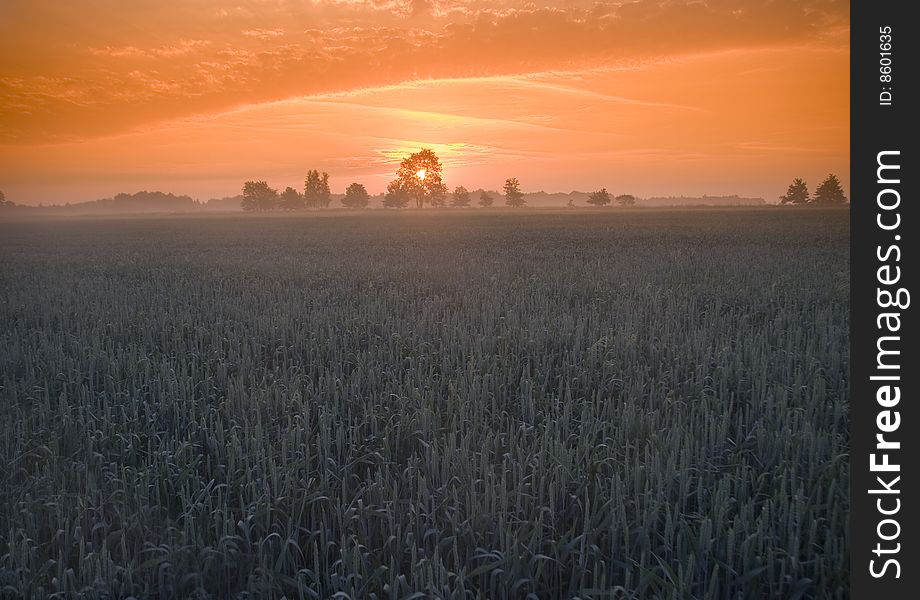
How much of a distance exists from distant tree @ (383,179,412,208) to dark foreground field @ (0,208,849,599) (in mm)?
147964

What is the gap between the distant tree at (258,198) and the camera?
190 metres

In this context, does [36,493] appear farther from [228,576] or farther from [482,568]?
[482,568]

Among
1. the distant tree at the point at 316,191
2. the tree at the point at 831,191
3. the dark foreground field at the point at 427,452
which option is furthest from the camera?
the distant tree at the point at 316,191

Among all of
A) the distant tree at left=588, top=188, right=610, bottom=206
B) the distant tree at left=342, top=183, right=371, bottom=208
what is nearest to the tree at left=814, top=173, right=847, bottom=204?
the distant tree at left=588, top=188, right=610, bottom=206

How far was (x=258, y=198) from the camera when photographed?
191250 mm

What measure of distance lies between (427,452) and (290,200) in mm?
200595

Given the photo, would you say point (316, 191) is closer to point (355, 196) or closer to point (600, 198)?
point (355, 196)

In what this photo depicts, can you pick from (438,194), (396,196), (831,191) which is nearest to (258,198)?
(396,196)

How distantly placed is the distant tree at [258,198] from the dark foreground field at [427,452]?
621 ft

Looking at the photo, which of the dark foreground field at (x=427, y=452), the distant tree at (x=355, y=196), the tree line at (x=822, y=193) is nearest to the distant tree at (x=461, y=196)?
the distant tree at (x=355, y=196)

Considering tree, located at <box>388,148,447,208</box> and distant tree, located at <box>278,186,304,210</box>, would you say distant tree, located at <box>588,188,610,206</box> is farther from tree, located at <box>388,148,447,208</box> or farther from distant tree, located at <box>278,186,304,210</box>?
distant tree, located at <box>278,186,304,210</box>

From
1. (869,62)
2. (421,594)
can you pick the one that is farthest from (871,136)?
(421,594)

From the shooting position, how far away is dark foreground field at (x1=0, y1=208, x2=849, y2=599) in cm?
372

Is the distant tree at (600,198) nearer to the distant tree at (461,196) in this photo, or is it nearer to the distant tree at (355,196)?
the distant tree at (461,196)
